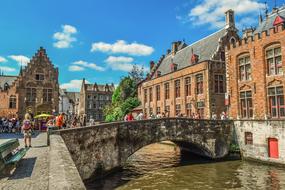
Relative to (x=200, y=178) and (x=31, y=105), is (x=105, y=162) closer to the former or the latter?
(x=200, y=178)

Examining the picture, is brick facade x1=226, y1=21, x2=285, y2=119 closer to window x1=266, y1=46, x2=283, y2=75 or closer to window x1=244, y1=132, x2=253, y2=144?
window x1=266, y1=46, x2=283, y2=75

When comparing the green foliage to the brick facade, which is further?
the green foliage

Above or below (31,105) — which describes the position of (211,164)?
below

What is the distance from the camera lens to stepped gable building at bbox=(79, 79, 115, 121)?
7088 centimetres

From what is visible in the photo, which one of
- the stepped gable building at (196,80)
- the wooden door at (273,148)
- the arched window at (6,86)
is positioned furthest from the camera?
the arched window at (6,86)

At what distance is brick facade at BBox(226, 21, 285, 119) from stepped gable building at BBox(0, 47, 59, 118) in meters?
22.0

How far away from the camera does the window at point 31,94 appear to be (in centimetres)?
3297

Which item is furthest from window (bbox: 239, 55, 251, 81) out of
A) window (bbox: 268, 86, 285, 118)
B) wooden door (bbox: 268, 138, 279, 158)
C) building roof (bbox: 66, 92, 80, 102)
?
building roof (bbox: 66, 92, 80, 102)

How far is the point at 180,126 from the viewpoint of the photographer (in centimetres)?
2128

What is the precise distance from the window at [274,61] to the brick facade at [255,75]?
0.26 ft

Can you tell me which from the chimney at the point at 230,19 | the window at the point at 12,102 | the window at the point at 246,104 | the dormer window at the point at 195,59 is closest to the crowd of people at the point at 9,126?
the window at the point at 12,102

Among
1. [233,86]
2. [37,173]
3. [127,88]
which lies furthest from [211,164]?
[127,88]

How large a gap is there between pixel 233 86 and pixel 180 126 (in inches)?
267

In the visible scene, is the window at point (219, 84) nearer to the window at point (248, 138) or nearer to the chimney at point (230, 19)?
the chimney at point (230, 19)
